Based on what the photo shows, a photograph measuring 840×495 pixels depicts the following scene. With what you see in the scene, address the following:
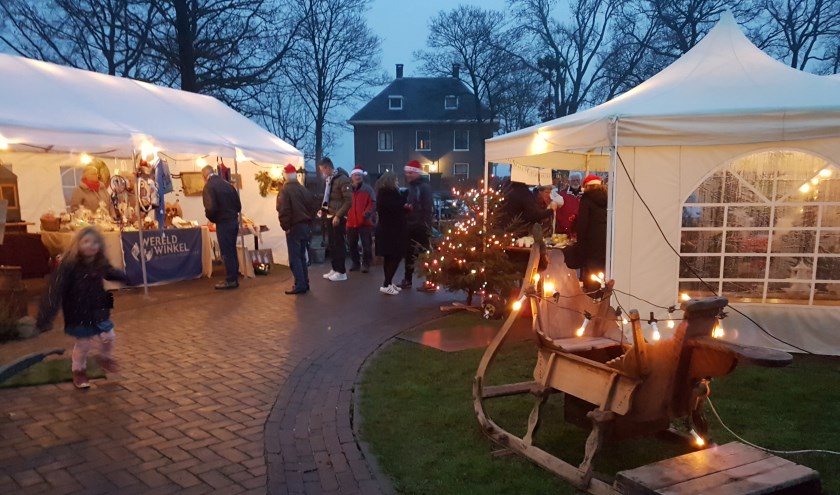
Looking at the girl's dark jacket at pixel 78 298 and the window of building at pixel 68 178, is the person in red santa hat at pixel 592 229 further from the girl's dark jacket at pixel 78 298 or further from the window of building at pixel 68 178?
the window of building at pixel 68 178

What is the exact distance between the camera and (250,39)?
21.7 metres

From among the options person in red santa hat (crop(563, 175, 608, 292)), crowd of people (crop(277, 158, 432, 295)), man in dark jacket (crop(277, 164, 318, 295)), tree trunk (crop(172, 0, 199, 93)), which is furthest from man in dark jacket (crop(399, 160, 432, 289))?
tree trunk (crop(172, 0, 199, 93))

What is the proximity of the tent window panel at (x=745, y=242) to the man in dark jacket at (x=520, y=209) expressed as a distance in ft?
8.23

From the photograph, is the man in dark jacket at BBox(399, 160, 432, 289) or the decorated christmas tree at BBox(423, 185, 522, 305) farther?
the man in dark jacket at BBox(399, 160, 432, 289)

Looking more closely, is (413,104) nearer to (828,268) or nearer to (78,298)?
(828,268)

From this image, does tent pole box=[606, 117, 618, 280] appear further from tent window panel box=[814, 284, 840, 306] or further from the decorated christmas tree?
tent window panel box=[814, 284, 840, 306]

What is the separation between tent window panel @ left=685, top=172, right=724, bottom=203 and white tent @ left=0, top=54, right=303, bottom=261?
7.54m

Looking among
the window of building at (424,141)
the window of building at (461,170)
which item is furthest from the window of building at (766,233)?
the window of building at (424,141)

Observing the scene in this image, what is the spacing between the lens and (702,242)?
20.6 ft

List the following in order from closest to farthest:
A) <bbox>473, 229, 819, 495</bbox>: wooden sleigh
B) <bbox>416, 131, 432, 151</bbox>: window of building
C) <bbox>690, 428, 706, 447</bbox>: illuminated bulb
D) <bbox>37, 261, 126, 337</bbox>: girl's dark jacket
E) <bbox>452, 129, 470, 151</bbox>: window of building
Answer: <bbox>473, 229, 819, 495</bbox>: wooden sleigh, <bbox>690, 428, 706, 447</bbox>: illuminated bulb, <bbox>37, 261, 126, 337</bbox>: girl's dark jacket, <bbox>452, 129, 470, 151</bbox>: window of building, <bbox>416, 131, 432, 151</bbox>: window of building

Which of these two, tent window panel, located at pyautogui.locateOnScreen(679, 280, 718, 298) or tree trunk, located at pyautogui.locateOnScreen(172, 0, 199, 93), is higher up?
tree trunk, located at pyautogui.locateOnScreen(172, 0, 199, 93)

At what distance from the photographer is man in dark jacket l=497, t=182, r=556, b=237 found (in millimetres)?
7992

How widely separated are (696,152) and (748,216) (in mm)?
998

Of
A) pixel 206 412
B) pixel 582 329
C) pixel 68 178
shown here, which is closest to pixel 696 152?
pixel 582 329
